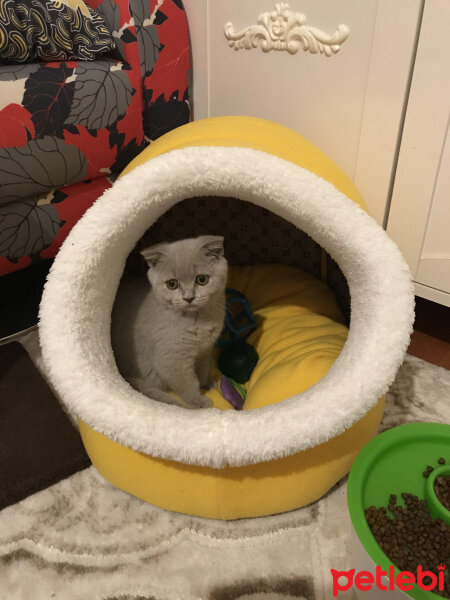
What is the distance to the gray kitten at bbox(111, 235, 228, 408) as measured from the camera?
42.8 inches

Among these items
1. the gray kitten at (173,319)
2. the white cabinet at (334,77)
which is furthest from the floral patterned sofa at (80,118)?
the gray kitten at (173,319)

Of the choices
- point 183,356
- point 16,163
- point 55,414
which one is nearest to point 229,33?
point 16,163

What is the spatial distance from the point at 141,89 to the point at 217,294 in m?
0.78

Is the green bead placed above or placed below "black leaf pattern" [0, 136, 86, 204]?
below

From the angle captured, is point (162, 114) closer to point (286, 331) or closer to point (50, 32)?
point (50, 32)

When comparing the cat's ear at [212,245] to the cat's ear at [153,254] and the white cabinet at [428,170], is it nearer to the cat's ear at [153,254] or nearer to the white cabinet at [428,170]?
the cat's ear at [153,254]

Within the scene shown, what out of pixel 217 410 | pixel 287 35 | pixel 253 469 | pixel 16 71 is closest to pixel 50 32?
pixel 16 71

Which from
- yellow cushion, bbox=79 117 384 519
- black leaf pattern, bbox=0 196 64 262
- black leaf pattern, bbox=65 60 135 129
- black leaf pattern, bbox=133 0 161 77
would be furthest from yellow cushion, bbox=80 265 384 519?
black leaf pattern, bbox=133 0 161 77

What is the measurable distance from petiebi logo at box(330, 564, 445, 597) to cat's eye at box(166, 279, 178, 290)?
0.66 metres

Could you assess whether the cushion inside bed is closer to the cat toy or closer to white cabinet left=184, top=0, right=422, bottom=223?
the cat toy

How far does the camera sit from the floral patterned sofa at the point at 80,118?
1.28 meters

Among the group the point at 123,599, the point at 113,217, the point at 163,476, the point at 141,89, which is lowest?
the point at 123,599

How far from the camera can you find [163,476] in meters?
0.92

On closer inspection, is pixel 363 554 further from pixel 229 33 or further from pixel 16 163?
pixel 229 33
